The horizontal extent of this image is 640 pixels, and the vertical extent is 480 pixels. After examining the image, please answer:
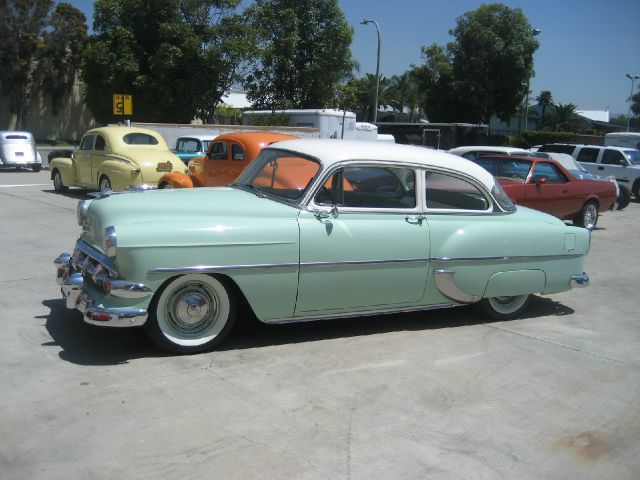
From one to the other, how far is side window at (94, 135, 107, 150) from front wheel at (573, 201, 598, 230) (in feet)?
30.9

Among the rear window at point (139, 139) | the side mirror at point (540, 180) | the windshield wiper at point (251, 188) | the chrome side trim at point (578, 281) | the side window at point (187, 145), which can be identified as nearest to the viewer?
the windshield wiper at point (251, 188)

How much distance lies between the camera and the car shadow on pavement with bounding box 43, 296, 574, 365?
4637mm

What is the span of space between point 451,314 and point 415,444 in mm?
2692

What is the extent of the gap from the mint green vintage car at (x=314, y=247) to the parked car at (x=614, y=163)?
1495cm

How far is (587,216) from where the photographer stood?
12094 mm

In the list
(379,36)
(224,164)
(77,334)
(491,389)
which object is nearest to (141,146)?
(224,164)

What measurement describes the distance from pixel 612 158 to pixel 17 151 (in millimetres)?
18372

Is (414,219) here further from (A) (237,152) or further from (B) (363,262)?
(A) (237,152)

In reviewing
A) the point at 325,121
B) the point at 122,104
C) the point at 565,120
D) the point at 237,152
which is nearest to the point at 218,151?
the point at 237,152

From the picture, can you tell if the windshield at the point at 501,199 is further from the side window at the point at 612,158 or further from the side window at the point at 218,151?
the side window at the point at 612,158

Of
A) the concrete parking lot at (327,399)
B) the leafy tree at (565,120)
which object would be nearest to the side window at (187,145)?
the concrete parking lot at (327,399)

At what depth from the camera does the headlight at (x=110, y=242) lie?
427 cm

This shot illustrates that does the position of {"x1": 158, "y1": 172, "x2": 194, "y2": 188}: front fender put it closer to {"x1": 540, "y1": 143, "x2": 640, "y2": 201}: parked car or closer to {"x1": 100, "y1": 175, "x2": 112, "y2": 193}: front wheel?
{"x1": 100, "y1": 175, "x2": 112, "y2": 193}: front wheel

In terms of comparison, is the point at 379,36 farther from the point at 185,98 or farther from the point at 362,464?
the point at 362,464
